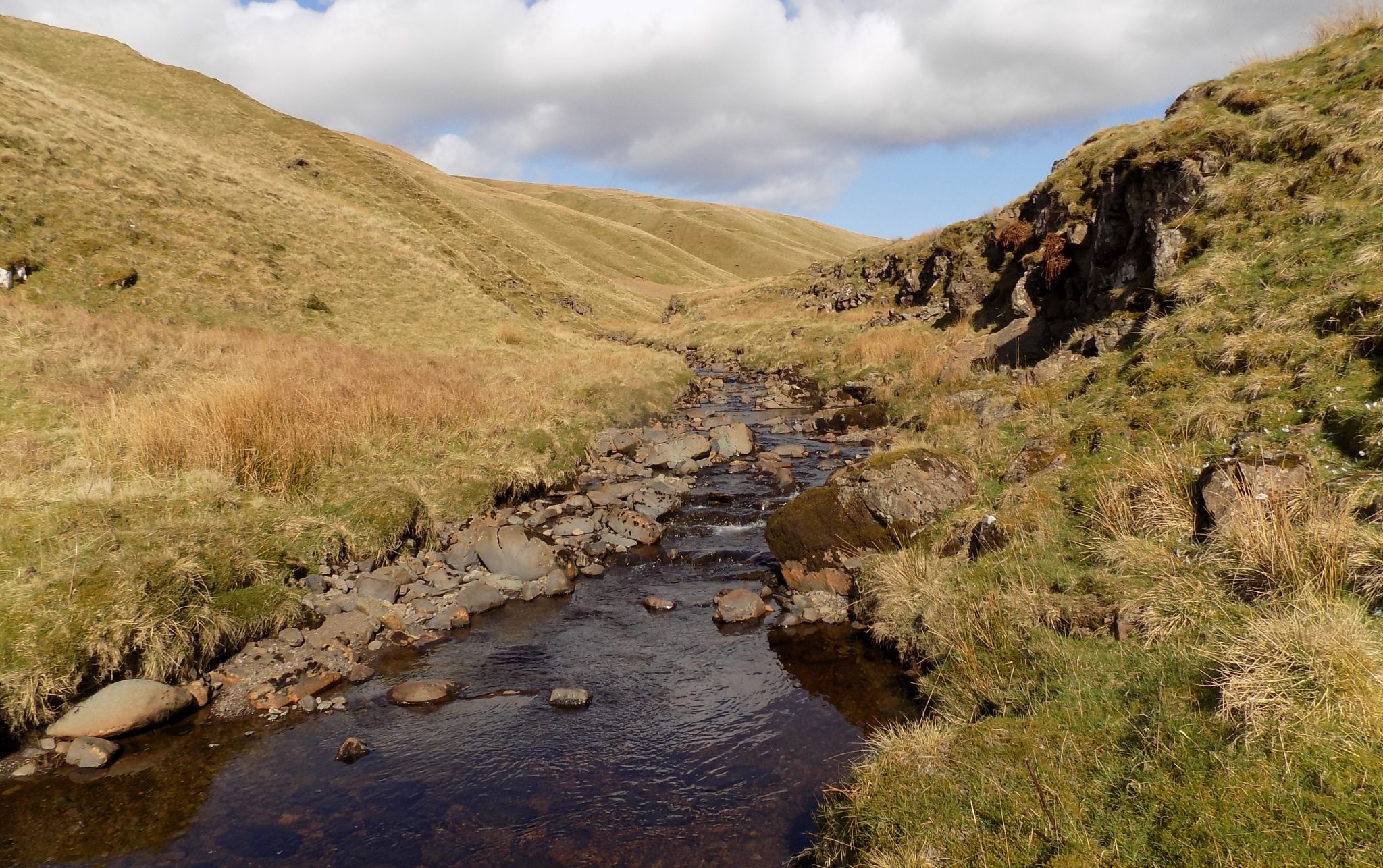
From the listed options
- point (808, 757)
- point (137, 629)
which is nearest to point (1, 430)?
point (137, 629)

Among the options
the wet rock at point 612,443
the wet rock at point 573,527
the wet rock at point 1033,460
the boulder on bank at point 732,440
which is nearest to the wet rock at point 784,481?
the boulder on bank at point 732,440

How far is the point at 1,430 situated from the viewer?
42.9 ft

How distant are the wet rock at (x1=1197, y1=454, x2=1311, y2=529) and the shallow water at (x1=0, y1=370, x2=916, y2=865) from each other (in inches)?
178

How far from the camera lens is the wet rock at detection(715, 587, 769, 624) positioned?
11.5 m

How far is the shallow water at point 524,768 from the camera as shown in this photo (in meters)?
6.70

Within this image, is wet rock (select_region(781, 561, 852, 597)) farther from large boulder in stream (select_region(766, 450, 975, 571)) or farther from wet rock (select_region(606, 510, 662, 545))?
wet rock (select_region(606, 510, 662, 545))

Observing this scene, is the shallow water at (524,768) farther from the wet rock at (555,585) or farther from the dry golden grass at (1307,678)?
the dry golden grass at (1307,678)

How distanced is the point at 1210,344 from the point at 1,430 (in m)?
23.8

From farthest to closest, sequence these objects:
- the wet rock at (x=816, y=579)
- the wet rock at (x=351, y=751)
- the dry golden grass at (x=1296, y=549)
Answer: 1. the wet rock at (x=816, y=579)
2. the wet rock at (x=351, y=751)
3. the dry golden grass at (x=1296, y=549)

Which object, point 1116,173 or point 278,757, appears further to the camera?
point 1116,173

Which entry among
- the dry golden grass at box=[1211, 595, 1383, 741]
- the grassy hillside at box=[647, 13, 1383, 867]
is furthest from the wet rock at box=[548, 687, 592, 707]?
the dry golden grass at box=[1211, 595, 1383, 741]

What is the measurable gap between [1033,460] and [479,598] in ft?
35.5

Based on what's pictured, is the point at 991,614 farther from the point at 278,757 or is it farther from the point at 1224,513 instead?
the point at 278,757

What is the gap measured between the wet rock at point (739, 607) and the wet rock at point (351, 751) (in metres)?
5.76
